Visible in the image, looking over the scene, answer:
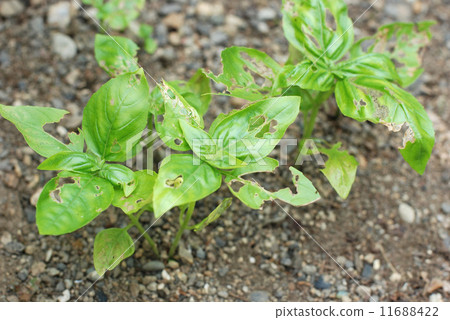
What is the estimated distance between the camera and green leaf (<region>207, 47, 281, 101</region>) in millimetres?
2236

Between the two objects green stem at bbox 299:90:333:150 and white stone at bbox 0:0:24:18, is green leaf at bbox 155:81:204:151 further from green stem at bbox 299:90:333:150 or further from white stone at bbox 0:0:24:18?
white stone at bbox 0:0:24:18

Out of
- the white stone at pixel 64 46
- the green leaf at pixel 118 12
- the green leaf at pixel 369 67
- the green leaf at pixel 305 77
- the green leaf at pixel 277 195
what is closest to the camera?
the green leaf at pixel 277 195

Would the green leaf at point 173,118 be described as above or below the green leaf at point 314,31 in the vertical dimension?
below

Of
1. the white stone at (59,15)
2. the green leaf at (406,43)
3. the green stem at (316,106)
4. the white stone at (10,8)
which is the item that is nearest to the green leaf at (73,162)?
the green stem at (316,106)

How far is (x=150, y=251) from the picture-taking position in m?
2.57

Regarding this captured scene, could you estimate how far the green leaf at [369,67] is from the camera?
2.32 meters

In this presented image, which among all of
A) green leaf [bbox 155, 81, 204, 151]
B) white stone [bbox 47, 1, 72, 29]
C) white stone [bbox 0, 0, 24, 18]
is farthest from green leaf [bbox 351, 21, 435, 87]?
white stone [bbox 0, 0, 24, 18]

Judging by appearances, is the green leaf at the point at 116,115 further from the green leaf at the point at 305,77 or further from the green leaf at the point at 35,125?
the green leaf at the point at 305,77

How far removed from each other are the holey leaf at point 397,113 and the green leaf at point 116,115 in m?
0.90

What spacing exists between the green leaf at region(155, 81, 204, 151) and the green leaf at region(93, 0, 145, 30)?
1378 millimetres

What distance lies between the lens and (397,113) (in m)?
2.13

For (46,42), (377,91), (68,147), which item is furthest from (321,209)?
(46,42)

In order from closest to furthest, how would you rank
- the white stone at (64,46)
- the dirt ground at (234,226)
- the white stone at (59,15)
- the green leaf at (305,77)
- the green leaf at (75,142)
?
the green leaf at (75,142) < the green leaf at (305,77) < the dirt ground at (234,226) < the white stone at (64,46) < the white stone at (59,15)

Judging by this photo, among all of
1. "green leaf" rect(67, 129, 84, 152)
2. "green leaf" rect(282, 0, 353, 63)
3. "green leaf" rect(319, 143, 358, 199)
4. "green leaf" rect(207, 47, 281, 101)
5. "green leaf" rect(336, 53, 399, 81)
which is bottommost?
"green leaf" rect(319, 143, 358, 199)
